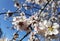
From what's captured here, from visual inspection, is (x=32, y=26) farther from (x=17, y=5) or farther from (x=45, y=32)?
(x=17, y=5)

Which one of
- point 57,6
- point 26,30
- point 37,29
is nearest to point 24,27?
point 26,30

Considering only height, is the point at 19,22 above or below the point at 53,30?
above

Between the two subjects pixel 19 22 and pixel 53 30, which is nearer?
pixel 53 30

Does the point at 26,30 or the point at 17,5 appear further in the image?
the point at 17,5

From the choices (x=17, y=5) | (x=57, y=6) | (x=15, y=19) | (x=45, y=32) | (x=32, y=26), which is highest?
(x=17, y=5)

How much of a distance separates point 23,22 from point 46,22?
0.32 m

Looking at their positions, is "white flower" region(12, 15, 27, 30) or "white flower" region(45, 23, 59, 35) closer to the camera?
"white flower" region(45, 23, 59, 35)

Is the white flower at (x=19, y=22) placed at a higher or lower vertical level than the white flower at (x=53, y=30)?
higher

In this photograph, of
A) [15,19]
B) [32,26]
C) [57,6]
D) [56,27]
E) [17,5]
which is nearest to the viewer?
[56,27]

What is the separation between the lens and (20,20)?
2.48 metres

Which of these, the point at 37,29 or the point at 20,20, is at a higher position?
the point at 20,20

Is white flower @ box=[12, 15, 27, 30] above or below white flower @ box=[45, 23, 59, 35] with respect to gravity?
above

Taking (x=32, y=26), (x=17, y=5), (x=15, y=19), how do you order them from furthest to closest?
(x=17, y=5), (x=15, y=19), (x=32, y=26)

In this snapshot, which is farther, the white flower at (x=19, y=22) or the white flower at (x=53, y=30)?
the white flower at (x=19, y=22)
